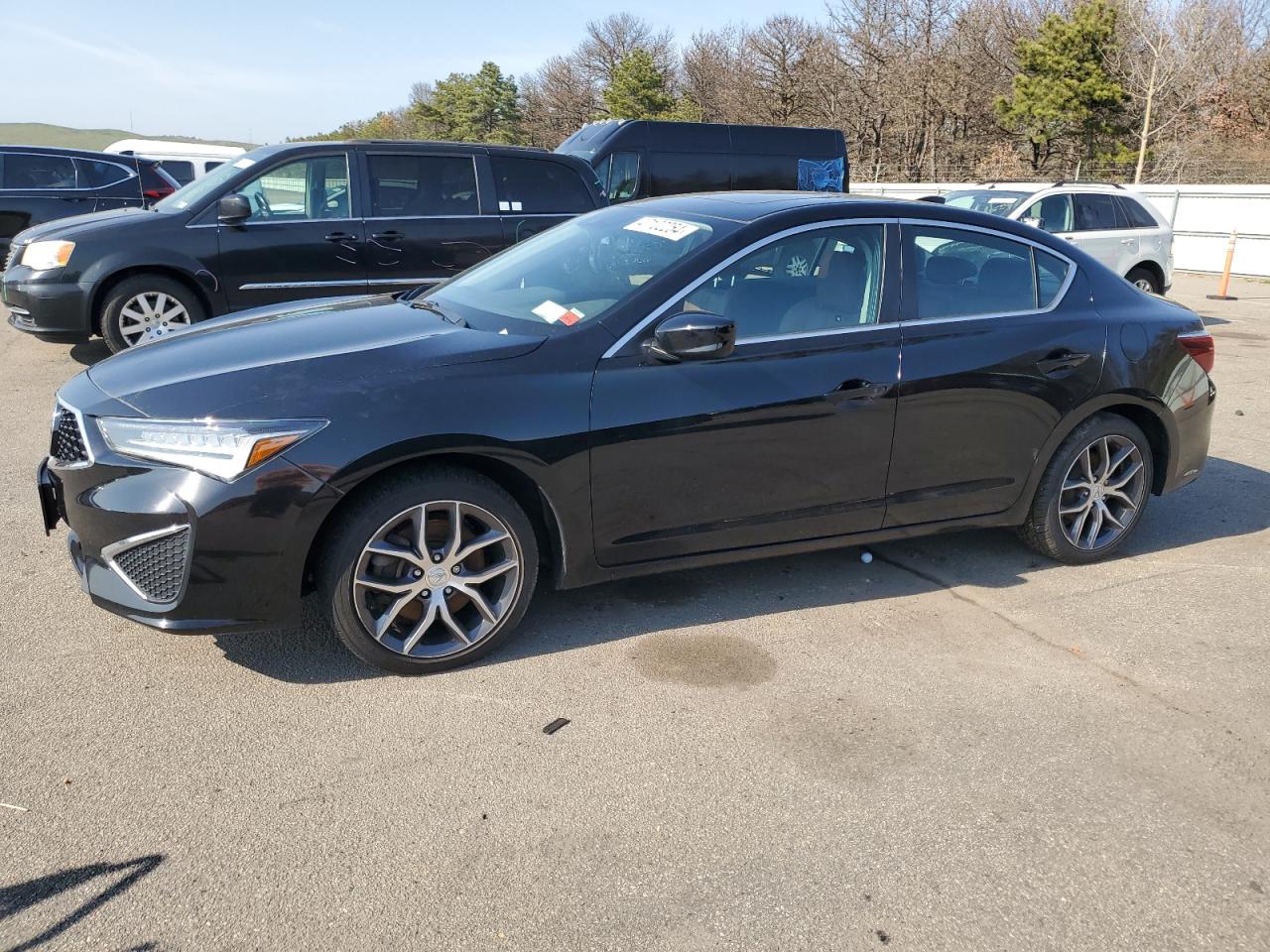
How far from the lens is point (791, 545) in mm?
4094

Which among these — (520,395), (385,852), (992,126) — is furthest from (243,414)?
(992,126)

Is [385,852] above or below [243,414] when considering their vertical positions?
below

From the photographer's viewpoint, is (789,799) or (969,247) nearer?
(789,799)

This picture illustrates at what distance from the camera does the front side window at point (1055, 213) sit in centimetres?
1197

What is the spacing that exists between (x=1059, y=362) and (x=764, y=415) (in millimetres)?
1517

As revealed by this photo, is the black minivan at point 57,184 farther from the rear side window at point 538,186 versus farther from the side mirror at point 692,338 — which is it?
the side mirror at point 692,338

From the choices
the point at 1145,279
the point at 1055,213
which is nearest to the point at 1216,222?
the point at 1145,279

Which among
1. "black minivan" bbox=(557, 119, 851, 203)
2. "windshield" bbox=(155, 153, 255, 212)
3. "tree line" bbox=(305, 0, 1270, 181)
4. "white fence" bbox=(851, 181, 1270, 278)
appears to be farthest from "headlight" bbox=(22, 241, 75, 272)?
"tree line" bbox=(305, 0, 1270, 181)

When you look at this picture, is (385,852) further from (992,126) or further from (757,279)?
(992,126)

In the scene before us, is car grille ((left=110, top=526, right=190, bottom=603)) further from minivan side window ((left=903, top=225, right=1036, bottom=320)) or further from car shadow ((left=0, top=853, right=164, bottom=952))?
minivan side window ((left=903, top=225, right=1036, bottom=320))

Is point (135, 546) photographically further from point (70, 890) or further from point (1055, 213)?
point (1055, 213)

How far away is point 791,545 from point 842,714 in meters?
0.87

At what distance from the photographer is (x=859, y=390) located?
13.2 feet

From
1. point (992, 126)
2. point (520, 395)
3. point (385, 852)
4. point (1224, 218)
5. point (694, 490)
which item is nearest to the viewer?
point (385, 852)
